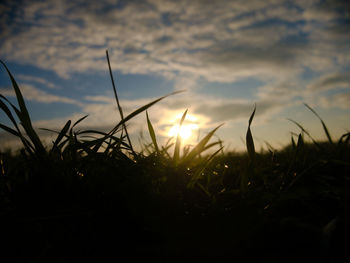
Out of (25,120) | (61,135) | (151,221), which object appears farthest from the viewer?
(61,135)

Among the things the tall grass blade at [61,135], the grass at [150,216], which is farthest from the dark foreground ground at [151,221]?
the tall grass blade at [61,135]

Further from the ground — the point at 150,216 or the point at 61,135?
the point at 61,135

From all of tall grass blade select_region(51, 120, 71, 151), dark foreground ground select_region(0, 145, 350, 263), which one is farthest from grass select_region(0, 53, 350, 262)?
tall grass blade select_region(51, 120, 71, 151)

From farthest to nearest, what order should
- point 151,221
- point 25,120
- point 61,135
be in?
point 61,135 → point 25,120 → point 151,221

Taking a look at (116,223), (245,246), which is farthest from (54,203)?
(245,246)

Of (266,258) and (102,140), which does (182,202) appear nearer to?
(266,258)

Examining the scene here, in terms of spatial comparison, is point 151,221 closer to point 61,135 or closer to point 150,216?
point 150,216

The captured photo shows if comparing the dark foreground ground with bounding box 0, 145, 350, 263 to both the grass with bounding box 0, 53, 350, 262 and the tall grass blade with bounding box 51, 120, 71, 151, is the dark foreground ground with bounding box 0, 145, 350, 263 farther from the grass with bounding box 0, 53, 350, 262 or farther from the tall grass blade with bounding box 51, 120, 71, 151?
the tall grass blade with bounding box 51, 120, 71, 151

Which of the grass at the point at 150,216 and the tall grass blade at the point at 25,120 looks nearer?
the grass at the point at 150,216

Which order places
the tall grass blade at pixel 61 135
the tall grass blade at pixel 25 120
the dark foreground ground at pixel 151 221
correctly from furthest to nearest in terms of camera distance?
the tall grass blade at pixel 61 135
the tall grass blade at pixel 25 120
the dark foreground ground at pixel 151 221

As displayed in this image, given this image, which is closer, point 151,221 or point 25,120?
point 151,221

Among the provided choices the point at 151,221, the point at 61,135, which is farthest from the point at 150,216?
the point at 61,135

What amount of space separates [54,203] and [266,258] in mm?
869

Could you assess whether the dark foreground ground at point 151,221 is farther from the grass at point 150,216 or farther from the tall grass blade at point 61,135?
the tall grass blade at point 61,135
